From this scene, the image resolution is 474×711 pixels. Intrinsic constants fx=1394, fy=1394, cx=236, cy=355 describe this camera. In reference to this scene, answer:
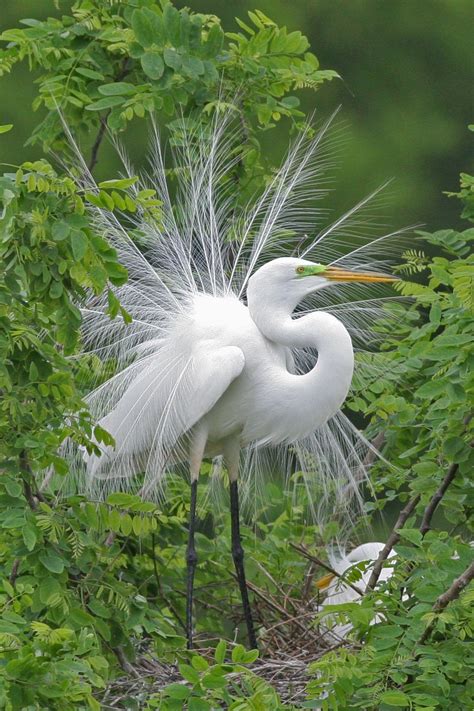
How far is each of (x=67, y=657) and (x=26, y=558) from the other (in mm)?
365

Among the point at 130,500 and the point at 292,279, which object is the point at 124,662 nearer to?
the point at 130,500

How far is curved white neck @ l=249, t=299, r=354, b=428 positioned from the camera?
133 inches

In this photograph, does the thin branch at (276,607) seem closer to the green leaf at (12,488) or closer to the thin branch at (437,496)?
the thin branch at (437,496)

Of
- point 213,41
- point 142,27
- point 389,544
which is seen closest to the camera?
point 389,544

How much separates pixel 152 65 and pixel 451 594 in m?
1.59

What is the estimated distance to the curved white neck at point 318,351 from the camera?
3369mm

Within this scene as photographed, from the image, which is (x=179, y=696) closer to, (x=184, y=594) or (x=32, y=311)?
(x=32, y=311)

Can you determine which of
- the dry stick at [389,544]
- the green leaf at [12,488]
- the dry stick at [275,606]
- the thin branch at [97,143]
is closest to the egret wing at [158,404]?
the dry stick at [275,606]

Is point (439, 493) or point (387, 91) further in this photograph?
point (387, 91)

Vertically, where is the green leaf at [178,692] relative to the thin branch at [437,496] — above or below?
below

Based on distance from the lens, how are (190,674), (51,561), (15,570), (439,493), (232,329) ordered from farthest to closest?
1. (232,329)
2. (439,493)
3. (15,570)
4. (51,561)
5. (190,674)

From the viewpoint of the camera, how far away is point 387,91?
956 centimetres

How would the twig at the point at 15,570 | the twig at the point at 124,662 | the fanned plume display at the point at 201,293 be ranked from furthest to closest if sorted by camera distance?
1. the fanned plume display at the point at 201,293
2. the twig at the point at 124,662
3. the twig at the point at 15,570

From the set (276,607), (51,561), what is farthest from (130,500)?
(276,607)
